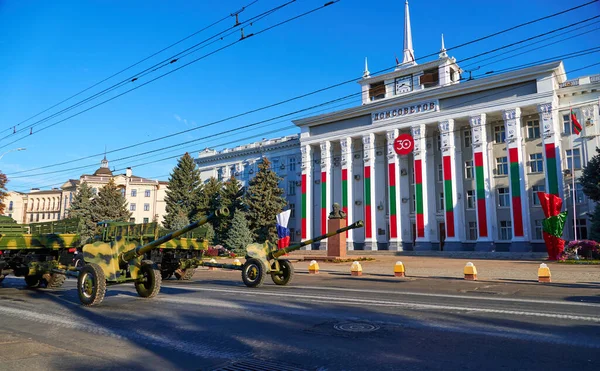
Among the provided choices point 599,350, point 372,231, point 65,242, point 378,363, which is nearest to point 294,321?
point 378,363

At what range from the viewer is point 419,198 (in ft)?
135

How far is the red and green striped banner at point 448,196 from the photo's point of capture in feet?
128

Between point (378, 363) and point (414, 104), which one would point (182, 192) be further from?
point (378, 363)

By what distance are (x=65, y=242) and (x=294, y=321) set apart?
10.3m

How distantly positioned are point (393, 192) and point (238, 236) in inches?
646

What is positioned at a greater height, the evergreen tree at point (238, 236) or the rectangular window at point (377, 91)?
the rectangular window at point (377, 91)

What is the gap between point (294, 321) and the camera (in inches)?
303

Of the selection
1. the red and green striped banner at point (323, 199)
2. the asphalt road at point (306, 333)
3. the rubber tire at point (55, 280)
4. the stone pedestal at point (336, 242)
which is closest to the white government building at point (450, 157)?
the red and green striped banner at point (323, 199)

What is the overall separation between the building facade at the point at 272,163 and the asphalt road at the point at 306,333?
44.1 m

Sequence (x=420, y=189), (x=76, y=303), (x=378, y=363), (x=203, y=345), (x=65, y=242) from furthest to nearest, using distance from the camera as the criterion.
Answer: (x=420, y=189) → (x=65, y=242) → (x=76, y=303) → (x=203, y=345) → (x=378, y=363)

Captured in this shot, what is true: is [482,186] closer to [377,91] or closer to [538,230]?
[538,230]

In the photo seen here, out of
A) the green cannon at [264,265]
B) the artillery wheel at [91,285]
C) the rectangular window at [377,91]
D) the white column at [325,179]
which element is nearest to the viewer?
the artillery wheel at [91,285]

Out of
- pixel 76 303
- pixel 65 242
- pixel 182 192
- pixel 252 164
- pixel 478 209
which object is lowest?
pixel 76 303

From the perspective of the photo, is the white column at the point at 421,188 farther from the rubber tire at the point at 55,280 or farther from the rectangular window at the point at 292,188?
the rubber tire at the point at 55,280
